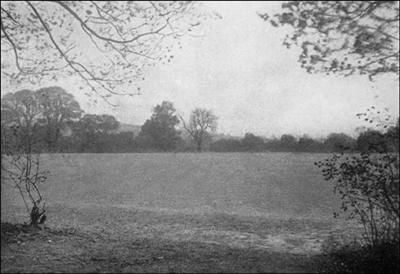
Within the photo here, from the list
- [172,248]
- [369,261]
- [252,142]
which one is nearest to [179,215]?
[172,248]

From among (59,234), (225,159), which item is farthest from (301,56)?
(225,159)

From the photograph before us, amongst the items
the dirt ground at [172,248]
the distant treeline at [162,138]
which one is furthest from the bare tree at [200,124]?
the dirt ground at [172,248]

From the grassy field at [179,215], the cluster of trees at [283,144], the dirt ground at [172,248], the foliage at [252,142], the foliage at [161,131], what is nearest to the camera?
the dirt ground at [172,248]

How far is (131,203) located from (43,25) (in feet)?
45.7

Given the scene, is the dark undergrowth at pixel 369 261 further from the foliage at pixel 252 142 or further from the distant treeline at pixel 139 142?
the foliage at pixel 252 142

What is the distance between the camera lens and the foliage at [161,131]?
133 ft

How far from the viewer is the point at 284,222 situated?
1424 centimetres

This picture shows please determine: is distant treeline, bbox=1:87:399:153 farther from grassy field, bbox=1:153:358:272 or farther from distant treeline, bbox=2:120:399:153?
grassy field, bbox=1:153:358:272

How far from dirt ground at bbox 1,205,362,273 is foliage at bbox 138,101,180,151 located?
2663 cm

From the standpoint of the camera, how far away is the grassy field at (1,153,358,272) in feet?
24.1

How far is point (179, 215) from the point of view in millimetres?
16344

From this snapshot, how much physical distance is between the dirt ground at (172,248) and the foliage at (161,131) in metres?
26.6

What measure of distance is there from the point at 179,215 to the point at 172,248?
25.6 feet

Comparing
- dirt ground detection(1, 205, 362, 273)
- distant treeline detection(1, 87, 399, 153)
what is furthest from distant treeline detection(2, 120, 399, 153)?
dirt ground detection(1, 205, 362, 273)
